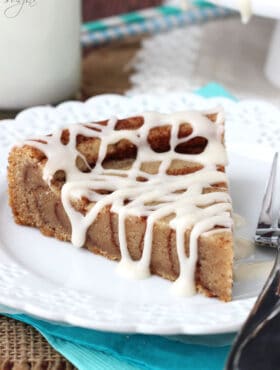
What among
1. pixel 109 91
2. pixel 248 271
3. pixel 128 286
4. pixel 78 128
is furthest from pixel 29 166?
pixel 109 91

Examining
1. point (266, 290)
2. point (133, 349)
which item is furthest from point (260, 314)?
point (133, 349)

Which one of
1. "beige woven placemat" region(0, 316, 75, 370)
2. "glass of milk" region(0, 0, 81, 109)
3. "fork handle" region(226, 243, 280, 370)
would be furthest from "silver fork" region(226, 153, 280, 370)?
"glass of milk" region(0, 0, 81, 109)

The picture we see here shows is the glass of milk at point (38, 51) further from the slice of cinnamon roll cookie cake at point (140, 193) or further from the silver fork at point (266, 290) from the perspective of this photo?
the silver fork at point (266, 290)

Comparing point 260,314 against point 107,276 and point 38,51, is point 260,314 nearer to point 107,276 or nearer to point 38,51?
point 107,276

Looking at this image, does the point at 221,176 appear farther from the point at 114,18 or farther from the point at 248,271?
the point at 114,18

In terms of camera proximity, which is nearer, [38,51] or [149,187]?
[149,187]

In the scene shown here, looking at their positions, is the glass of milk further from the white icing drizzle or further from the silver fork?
the silver fork
